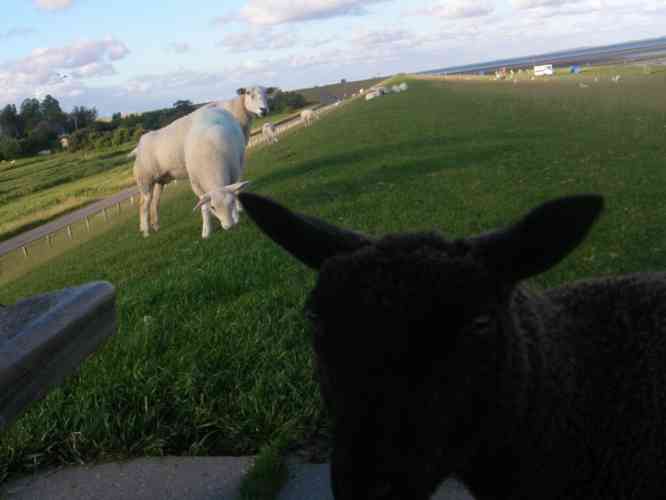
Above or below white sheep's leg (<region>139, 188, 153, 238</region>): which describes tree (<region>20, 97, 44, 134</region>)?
above

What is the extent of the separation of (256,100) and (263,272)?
43.6 feet

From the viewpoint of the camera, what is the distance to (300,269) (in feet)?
25.1

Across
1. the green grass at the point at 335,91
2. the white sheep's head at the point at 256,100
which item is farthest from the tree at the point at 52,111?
the green grass at the point at 335,91

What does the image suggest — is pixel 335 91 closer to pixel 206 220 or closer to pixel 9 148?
pixel 9 148

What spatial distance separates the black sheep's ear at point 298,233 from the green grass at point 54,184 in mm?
33121

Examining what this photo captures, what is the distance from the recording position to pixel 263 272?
7.66 metres

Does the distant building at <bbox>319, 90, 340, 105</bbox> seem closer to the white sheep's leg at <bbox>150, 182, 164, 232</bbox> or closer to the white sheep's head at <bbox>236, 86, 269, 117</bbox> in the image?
the white sheep's head at <bbox>236, 86, 269, 117</bbox>

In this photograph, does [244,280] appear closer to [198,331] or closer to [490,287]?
[198,331]

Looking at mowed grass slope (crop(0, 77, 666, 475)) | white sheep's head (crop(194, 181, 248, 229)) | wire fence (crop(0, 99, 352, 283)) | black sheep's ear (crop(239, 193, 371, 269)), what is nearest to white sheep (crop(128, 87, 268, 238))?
white sheep's head (crop(194, 181, 248, 229))

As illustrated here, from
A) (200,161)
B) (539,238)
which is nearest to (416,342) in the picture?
(539,238)

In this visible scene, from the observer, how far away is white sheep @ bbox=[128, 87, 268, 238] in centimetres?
1304

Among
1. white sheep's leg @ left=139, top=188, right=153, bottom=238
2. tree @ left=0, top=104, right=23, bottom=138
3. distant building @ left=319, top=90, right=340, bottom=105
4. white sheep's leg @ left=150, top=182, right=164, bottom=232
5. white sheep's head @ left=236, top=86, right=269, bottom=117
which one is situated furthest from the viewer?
distant building @ left=319, top=90, right=340, bottom=105

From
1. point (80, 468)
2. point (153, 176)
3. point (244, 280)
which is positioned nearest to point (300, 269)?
point (244, 280)

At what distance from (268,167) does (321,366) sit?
22.6 meters
